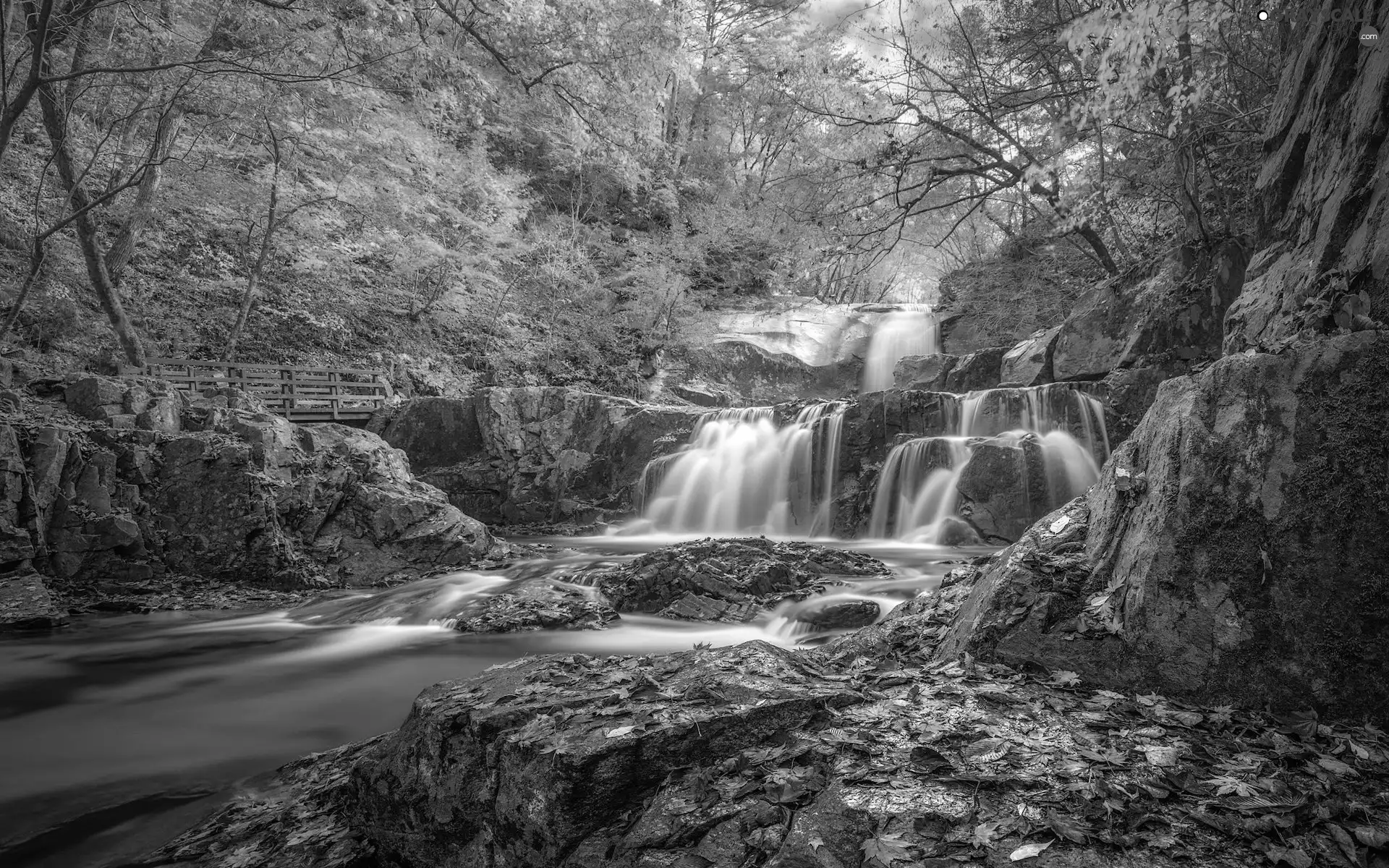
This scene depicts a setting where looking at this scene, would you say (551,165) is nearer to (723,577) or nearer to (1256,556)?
(723,577)

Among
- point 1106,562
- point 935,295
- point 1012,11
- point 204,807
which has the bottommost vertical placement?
point 204,807

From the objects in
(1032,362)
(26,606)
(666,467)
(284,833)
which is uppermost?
(1032,362)

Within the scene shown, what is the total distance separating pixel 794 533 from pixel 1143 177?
7663 millimetres

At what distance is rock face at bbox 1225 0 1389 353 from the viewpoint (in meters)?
3.26

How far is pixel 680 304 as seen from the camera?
21.8 m

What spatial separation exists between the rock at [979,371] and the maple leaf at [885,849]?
1378 cm

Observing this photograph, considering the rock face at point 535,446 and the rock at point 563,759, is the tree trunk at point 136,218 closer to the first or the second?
the rock face at point 535,446

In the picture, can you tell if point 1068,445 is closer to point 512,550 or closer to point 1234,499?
point 1234,499

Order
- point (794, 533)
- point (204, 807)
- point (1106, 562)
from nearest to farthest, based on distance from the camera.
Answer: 1. point (1106, 562)
2. point (204, 807)
3. point (794, 533)

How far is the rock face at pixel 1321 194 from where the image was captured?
3.26 meters

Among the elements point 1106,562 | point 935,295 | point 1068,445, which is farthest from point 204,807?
point 935,295

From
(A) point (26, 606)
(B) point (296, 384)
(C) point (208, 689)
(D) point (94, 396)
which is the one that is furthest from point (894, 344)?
(A) point (26, 606)

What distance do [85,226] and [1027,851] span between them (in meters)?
15.4

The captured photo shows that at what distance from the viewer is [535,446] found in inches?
598
